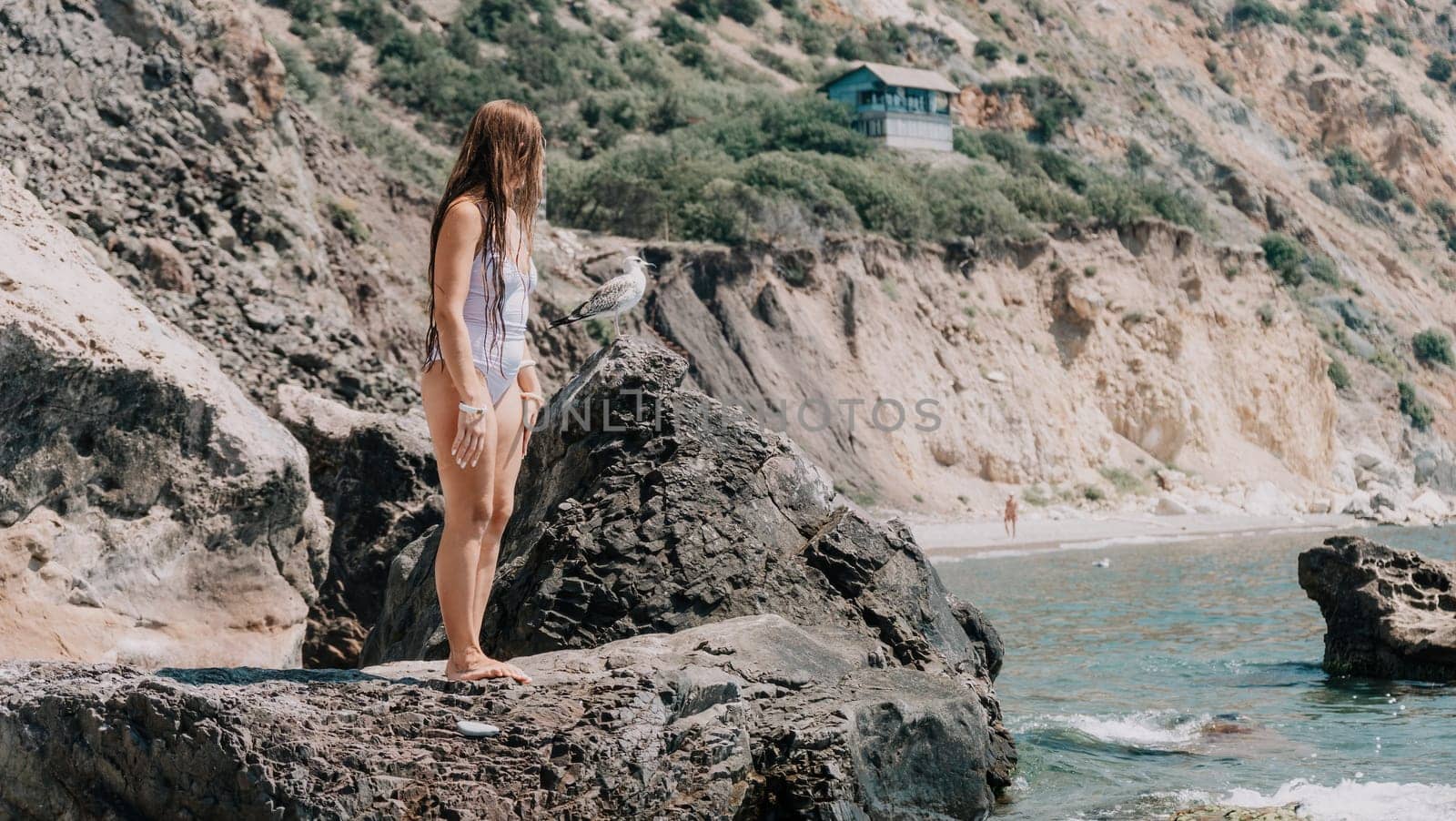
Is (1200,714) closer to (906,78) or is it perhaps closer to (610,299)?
(610,299)

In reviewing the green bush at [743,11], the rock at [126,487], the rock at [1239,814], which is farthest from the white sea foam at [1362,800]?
the green bush at [743,11]

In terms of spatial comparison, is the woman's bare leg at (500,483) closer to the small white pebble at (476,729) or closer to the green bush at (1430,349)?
the small white pebble at (476,729)

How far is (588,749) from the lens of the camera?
15.0ft

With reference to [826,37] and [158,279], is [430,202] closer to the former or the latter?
[158,279]

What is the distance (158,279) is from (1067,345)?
31.0 meters

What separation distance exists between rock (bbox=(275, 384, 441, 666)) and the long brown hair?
231 inches

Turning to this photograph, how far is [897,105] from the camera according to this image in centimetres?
5078

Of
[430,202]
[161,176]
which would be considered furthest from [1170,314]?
[161,176]

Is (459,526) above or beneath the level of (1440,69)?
beneath

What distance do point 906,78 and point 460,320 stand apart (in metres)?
48.7

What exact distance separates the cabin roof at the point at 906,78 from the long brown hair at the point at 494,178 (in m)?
46.7

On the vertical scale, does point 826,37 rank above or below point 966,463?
above

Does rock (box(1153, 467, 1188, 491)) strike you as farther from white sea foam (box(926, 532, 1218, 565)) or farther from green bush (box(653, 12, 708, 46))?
green bush (box(653, 12, 708, 46))

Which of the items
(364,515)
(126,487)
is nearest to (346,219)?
(364,515)
